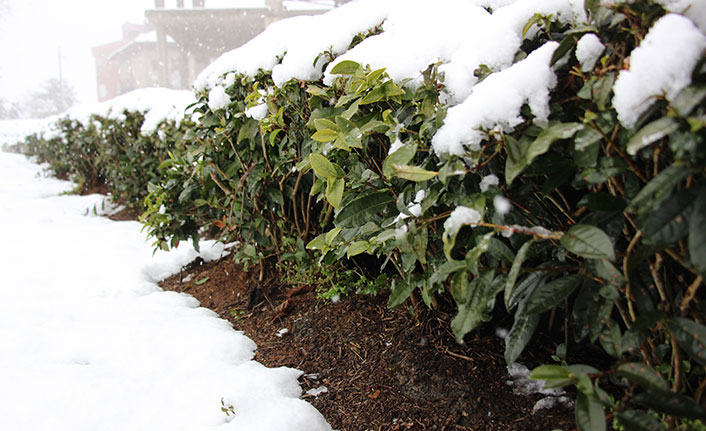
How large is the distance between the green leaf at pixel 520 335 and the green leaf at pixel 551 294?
5cm

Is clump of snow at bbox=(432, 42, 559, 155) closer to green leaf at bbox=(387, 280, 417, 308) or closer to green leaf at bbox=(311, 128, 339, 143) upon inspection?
green leaf at bbox=(311, 128, 339, 143)

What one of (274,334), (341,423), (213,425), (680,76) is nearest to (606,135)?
(680,76)

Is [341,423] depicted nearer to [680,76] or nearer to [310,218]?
[310,218]

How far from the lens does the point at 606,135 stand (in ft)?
2.96

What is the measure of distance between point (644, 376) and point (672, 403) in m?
0.06

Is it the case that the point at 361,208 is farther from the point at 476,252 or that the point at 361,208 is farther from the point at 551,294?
the point at 551,294

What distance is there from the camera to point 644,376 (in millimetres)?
841

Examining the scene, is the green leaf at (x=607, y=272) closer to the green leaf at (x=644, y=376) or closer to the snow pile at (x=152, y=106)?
the green leaf at (x=644, y=376)

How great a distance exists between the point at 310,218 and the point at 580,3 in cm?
176

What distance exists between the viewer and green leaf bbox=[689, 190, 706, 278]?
700 millimetres

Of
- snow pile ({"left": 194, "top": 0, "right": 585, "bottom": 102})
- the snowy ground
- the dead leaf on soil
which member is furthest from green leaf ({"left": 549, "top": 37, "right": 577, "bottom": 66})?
the dead leaf on soil

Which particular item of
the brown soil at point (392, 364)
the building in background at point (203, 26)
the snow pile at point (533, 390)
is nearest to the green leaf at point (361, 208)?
the brown soil at point (392, 364)

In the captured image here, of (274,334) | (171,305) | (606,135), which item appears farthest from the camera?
(171,305)

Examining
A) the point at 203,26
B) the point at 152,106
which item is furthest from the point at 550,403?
the point at 203,26
